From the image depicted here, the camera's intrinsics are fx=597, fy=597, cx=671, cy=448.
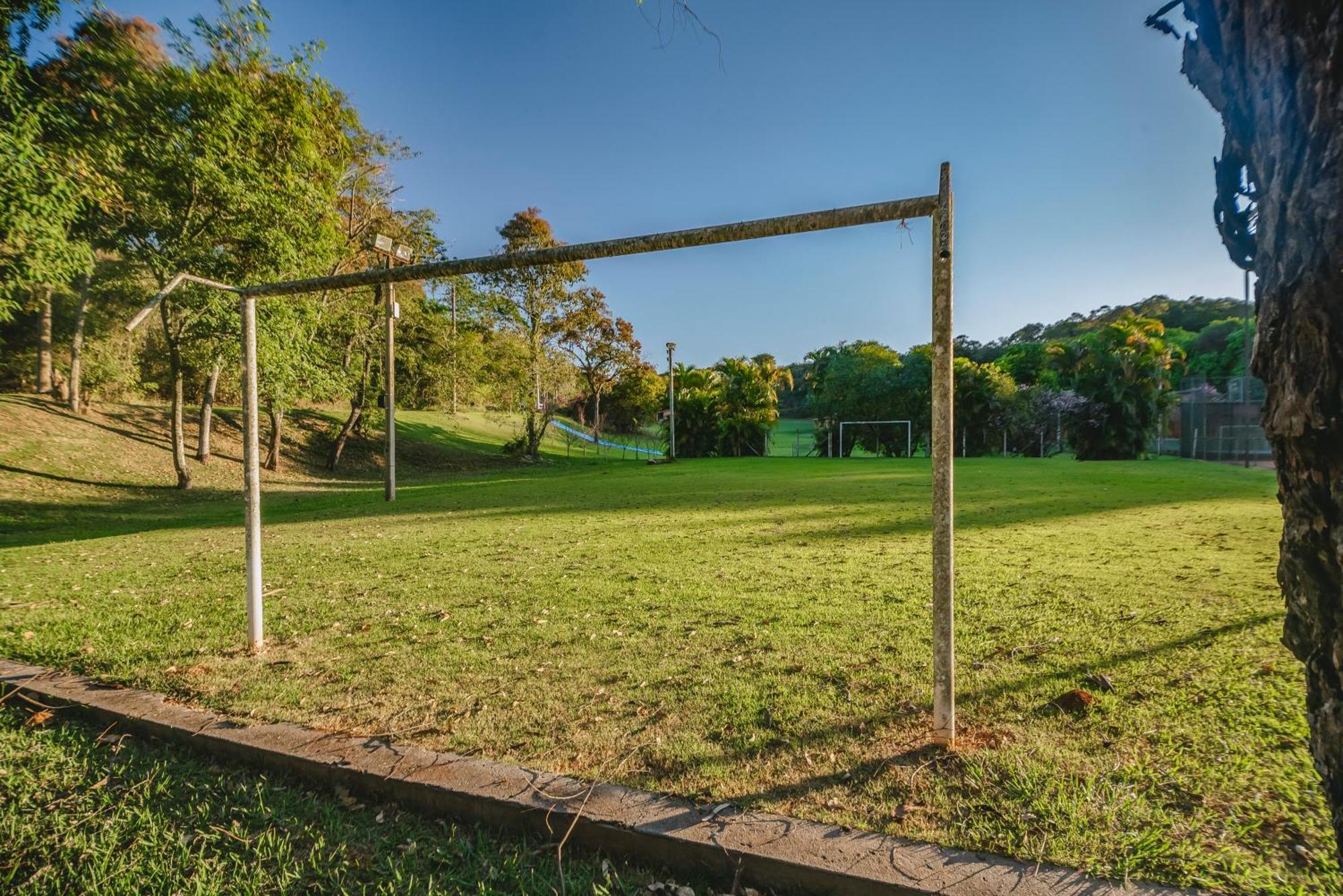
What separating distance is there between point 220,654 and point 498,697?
6.06ft

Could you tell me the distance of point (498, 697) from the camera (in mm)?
2771

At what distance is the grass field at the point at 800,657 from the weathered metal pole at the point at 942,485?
0.21 meters

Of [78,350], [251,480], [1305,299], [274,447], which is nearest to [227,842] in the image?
[251,480]

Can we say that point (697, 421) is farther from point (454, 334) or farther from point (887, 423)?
point (454, 334)

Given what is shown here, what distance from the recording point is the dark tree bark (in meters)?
1.14

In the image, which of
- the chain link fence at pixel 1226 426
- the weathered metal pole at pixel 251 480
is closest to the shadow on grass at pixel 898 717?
the weathered metal pole at pixel 251 480

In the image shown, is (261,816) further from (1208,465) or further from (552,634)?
(1208,465)

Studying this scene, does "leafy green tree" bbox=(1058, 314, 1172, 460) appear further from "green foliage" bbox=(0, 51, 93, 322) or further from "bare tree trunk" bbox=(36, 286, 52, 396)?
"bare tree trunk" bbox=(36, 286, 52, 396)

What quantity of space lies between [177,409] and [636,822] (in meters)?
17.4

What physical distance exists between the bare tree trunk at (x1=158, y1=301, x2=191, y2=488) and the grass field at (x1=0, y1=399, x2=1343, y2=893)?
6.38m

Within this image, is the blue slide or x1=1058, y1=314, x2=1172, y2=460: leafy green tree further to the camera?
Answer: the blue slide

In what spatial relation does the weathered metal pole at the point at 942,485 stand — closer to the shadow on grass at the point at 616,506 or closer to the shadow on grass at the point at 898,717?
the shadow on grass at the point at 898,717

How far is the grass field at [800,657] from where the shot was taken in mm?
1870

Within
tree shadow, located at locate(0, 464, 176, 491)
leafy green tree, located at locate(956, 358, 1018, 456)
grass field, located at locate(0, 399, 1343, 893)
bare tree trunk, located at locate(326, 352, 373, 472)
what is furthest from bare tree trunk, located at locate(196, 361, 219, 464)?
leafy green tree, located at locate(956, 358, 1018, 456)
